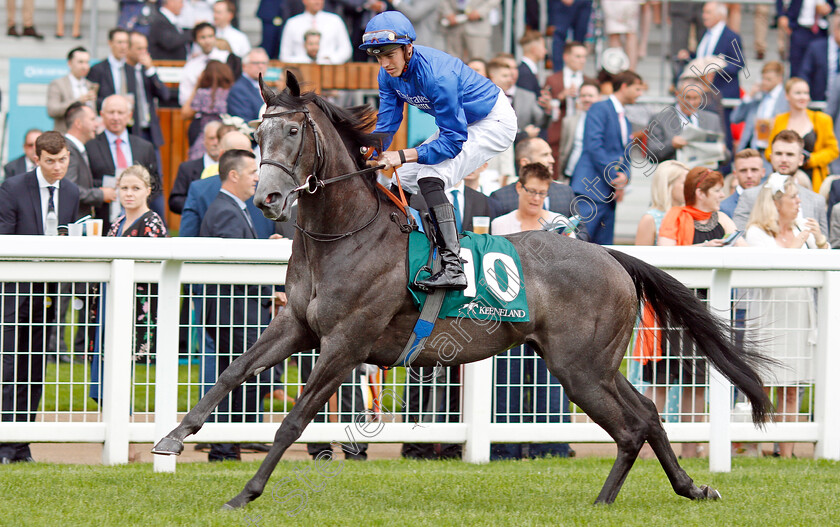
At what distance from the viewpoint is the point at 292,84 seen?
439 centimetres

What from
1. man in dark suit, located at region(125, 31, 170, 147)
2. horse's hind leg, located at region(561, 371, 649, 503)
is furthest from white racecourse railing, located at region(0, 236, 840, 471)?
man in dark suit, located at region(125, 31, 170, 147)

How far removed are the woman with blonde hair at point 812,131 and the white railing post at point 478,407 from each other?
15.7 feet

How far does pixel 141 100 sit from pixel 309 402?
6.45 metres

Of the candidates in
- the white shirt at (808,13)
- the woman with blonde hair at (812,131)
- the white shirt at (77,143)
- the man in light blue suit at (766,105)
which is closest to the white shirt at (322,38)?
the white shirt at (77,143)

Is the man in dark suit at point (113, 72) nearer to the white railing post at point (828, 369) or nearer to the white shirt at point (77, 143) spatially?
the white shirt at point (77, 143)

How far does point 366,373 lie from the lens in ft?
18.7

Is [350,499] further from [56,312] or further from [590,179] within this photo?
[590,179]

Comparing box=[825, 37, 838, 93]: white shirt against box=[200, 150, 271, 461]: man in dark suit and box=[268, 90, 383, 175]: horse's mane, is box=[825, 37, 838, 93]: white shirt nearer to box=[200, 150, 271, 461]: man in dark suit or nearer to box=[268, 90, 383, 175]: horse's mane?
box=[200, 150, 271, 461]: man in dark suit

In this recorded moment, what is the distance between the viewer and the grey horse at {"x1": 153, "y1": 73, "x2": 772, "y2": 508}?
4.46m

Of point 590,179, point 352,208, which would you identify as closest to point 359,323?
point 352,208

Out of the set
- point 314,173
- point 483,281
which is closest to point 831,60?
point 483,281

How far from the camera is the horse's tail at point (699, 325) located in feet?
17.1

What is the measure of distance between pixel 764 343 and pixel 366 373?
6.80 feet

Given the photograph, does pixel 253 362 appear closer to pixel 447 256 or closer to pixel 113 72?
pixel 447 256
